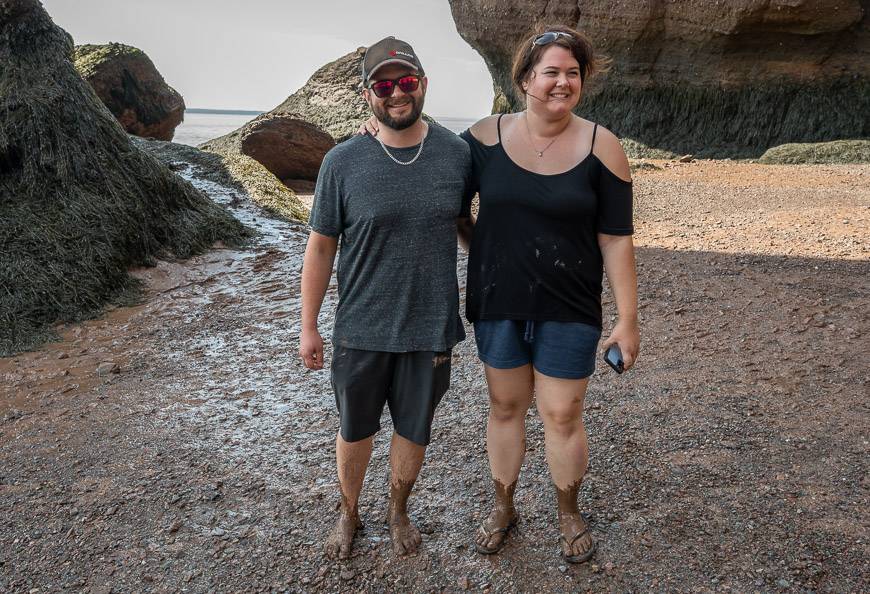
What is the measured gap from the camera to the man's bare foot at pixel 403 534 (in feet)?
8.88

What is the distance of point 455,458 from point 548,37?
1.89 m

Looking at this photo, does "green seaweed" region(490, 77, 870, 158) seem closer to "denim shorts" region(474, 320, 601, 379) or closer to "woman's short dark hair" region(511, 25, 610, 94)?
"woman's short dark hair" region(511, 25, 610, 94)

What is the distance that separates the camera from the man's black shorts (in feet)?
7.97

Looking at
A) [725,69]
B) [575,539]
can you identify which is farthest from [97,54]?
[575,539]

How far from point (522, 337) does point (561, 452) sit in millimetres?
419

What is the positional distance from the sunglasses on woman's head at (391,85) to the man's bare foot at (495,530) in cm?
147

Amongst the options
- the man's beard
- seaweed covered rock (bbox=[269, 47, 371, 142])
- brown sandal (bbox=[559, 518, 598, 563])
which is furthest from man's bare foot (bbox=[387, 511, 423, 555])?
seaweed covered rock (bbox=[269, 47, 371, 142])

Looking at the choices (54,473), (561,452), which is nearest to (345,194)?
(561,452)

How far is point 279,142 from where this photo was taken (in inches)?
519

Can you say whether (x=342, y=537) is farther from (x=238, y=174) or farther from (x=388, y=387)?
(x=238, y=174)

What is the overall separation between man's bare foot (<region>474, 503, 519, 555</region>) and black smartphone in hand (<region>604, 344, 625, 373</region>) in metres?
0.70

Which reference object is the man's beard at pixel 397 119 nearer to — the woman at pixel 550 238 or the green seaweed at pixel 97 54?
the woman at pixel 550 238

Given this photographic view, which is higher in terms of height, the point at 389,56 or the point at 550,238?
the point at 389,56

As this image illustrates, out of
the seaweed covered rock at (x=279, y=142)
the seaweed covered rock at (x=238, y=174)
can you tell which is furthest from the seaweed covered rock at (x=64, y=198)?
the seaweed covered rock at (x=279, y=142)
